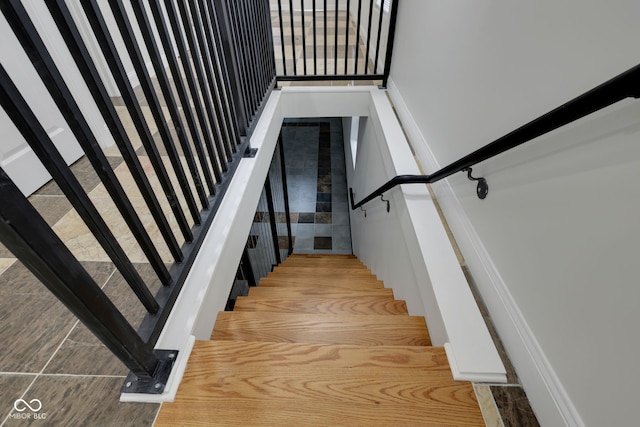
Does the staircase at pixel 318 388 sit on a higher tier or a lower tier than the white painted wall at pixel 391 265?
lower

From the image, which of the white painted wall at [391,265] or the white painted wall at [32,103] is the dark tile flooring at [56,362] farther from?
the white painted wall at [32,103]

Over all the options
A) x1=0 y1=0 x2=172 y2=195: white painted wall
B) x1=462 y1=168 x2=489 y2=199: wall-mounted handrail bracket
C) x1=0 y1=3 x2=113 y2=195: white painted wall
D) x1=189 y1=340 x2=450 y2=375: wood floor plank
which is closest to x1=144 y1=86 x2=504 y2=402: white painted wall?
x1=189 y1=340 x2=450 y2=375: wood floor plank

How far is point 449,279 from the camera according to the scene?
123 cm

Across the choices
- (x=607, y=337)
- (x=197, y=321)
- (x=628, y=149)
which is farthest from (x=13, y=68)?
(x=607, y=337)

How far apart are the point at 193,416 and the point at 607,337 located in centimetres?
108

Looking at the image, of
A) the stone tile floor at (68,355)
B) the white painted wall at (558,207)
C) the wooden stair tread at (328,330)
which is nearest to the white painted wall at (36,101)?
the stone tile floor at (68,355)

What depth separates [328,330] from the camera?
1.41m

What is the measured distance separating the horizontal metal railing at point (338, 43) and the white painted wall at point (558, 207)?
1.17 m

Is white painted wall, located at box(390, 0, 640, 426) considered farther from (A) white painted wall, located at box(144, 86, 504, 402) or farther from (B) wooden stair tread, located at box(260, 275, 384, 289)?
(B) wooden stair tread, located at box(260, 275, 384, 289)

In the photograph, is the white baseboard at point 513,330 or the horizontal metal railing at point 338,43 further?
the horizontal metal railing at point 338,43

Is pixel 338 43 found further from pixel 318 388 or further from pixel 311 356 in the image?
pixel 318 388

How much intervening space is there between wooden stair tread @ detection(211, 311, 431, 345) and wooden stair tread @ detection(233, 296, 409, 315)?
0.91 feet

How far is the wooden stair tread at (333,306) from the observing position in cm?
173

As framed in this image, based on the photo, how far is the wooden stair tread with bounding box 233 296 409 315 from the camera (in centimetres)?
173
